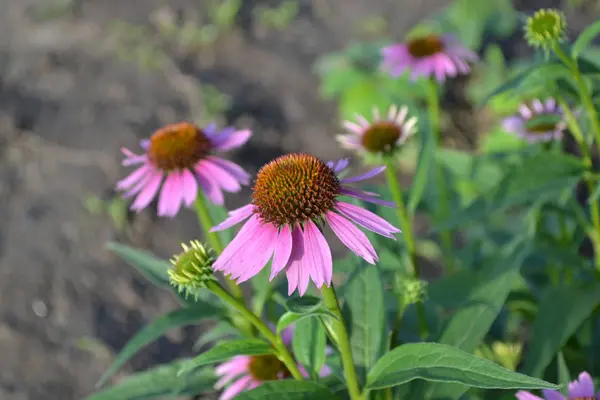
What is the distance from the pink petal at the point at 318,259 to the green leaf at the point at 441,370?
0.17 metres

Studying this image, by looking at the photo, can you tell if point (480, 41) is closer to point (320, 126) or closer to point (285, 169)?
point (320, 126)

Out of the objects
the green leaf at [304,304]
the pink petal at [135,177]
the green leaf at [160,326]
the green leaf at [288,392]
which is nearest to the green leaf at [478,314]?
the green leaf at [288,392]

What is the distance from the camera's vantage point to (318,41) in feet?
11.8

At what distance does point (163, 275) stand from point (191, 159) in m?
0.25

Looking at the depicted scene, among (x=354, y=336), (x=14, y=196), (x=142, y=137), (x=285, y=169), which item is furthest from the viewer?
(x=142, y=137)

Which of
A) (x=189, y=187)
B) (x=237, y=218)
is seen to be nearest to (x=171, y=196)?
(x=189, y=187)

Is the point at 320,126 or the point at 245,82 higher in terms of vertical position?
the point at 245,82

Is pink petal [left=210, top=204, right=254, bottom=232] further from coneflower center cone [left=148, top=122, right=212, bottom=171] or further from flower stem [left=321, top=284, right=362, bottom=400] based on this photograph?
coneflower center cone [left=148, top=122, right=212, bottom=171]

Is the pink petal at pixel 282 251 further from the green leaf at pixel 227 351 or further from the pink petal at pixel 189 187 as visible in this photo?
the pink petal at pixel 189 187

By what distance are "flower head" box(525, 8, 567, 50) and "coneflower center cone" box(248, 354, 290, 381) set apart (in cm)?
74

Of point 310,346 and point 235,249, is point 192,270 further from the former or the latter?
point 310,346

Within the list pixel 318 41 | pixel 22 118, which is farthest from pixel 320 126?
pixel 22 118

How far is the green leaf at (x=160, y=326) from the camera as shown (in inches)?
40.1

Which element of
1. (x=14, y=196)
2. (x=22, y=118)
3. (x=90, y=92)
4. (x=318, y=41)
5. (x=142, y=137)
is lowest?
(x=14, y=196)
